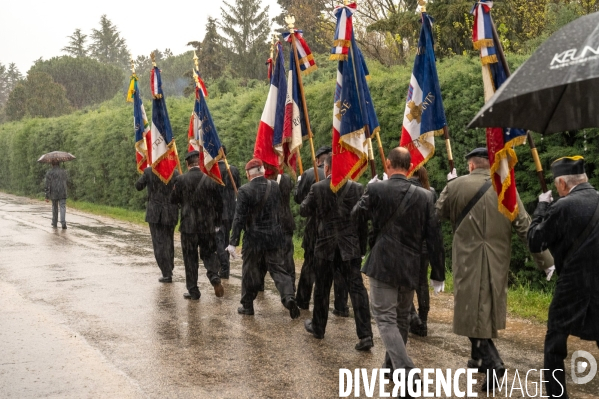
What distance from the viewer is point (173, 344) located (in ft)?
25.6

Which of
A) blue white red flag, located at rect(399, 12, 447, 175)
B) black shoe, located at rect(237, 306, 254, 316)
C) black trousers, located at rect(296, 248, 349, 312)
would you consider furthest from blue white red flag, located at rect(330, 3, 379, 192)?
black shoe, located at rect(237, 306, 254, 316)

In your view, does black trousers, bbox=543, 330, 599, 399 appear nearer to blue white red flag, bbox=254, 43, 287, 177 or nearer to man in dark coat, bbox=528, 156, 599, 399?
man in dark coat, bbox=528, 156, 599, 399

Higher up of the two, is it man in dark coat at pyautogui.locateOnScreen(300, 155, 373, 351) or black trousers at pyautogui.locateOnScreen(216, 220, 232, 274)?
man in dark coat at pyautogui.locateOnScreen(300, 155, 373, 351)

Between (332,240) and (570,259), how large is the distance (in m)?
2.93

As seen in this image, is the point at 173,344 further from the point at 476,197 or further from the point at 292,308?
the point at 476,197

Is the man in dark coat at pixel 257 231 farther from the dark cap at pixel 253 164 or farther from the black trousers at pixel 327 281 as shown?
the black trousers at pixel 327 281

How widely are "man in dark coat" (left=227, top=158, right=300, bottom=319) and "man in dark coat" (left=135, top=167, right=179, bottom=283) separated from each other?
2.71 metres

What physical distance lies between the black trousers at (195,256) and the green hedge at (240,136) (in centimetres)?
349

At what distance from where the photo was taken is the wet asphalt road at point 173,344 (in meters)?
6.40

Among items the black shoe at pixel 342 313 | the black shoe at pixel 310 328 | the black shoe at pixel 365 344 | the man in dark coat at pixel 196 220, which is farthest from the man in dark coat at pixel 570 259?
the man in dark coat at pixel 196 220

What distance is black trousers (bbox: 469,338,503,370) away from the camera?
6.38 metres

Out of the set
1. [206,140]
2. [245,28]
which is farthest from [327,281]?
[245,28]

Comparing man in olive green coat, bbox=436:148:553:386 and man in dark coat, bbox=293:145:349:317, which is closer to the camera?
man in olive green coat, bbox=436:148:553:386

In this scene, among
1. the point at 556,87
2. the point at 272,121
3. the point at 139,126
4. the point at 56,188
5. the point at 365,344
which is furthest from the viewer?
the point at 56,188
